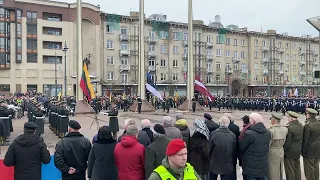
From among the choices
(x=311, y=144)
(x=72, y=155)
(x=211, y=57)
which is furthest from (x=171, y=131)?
(x=211, y=57)

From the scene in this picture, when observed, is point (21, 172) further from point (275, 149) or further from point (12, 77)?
point (12, 77)

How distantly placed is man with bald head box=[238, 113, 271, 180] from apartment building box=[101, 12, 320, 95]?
5210cm

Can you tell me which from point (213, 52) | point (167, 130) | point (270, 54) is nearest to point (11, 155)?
point (167, 130)

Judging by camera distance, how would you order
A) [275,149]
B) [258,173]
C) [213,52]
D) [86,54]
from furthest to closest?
1. [213,52]
2. [86,54]
3. [275,149]
4. [258,173]

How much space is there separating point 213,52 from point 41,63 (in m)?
33.9

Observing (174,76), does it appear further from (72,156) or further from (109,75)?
(72,156)

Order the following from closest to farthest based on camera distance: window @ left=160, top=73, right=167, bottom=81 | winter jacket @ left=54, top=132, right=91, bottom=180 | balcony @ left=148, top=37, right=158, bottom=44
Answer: winter jacket @ left=54, top=132, right=91, bottom=180 → balcony @ left=148, top=37, right=158, bottom=44 → window @ left=160, top=73, right=167, bottom=81

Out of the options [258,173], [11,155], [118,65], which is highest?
[118,65]

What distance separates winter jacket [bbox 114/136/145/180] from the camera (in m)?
5.61

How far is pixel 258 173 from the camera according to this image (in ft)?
22.4

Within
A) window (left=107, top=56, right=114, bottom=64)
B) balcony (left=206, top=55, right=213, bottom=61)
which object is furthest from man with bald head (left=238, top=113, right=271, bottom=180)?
balcony (left=206, top=55, right=213, bottom=61)

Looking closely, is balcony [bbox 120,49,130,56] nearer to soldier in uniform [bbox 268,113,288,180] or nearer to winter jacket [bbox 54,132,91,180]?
soldier in uniform [bbox 268,113,288,180]

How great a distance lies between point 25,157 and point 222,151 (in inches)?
147

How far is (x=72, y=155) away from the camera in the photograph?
6109mm
